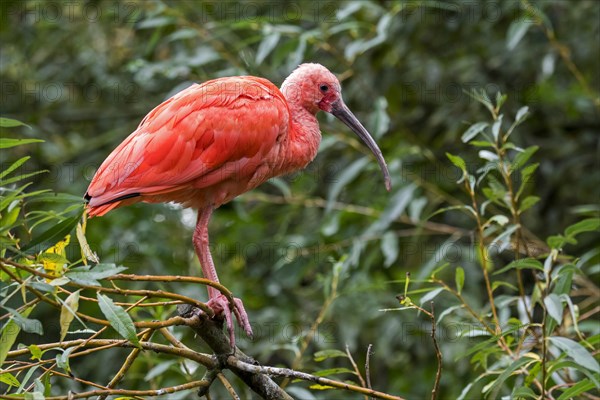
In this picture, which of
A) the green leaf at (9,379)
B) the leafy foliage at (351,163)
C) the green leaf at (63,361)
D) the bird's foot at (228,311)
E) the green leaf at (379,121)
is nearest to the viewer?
the green leaf at (63,361)

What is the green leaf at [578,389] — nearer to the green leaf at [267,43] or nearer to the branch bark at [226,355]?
the branch bark at [226,355]

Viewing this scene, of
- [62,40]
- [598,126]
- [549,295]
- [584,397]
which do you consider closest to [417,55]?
[598,126]

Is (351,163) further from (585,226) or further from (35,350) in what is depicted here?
(35,350)

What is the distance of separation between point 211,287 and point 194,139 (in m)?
0.80

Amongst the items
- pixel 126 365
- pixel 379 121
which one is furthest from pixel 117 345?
pixel 379 121

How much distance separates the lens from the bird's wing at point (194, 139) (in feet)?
13.1

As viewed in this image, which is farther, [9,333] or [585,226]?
[585,226]

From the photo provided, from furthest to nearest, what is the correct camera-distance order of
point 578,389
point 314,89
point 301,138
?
1. point 314,89
2. point 301,138
3. point 578,389

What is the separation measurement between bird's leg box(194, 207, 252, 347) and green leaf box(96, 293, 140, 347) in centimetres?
98

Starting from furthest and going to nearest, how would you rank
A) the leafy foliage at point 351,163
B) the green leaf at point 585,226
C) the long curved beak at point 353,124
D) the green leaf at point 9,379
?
the leafy foliage at point 351,163
the long curved beak at point 353,124
the green leaf at point 585,226
the green leaf at point 9,379

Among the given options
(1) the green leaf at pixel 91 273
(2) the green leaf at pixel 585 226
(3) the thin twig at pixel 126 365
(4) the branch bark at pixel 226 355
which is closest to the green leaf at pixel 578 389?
(2) the green leaf at pixel 585 226

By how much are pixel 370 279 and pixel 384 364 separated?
0.77 meters

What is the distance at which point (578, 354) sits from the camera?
3014 millimetres

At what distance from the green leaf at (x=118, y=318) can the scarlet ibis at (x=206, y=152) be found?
120 centimetres
